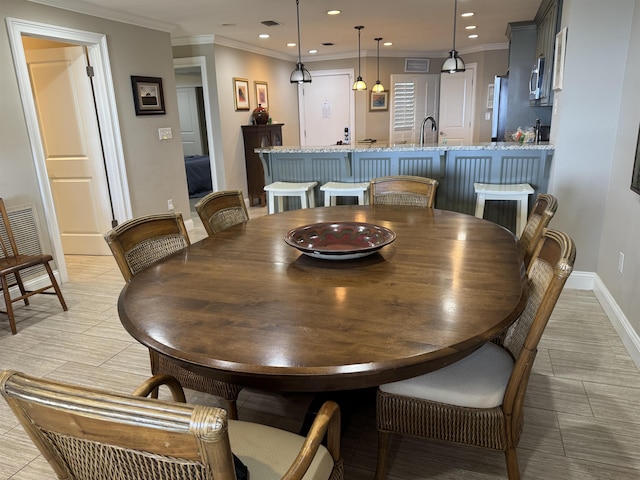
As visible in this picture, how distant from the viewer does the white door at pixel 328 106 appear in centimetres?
802

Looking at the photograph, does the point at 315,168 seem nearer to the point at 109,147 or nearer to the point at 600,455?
the point at 109,147

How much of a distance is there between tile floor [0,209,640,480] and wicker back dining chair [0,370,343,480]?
1059mm

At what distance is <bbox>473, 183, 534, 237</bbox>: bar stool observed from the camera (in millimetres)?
3447

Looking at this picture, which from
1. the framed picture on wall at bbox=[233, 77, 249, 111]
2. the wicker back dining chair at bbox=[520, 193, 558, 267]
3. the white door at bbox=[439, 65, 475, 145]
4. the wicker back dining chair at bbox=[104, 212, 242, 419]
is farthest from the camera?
the white door at bbox=[439, 65, 475, 145]

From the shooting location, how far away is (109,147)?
4.48 meters

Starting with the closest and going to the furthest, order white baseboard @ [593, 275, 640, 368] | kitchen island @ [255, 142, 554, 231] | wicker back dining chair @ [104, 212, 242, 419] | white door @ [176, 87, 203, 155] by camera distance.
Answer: wicker back dining chair @ [104, 212, 242, 419]
white baseboard @ [593, 275, 640, 368]
kitchen island @ [255, 142, 554, 231]
white door @ [176, 87, 203, 155]

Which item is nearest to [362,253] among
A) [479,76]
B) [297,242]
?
[297,242]

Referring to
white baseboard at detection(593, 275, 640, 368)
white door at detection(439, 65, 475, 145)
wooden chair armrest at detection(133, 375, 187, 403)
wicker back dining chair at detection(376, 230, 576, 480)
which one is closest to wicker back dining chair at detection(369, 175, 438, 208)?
white baseboard at detection(593, 275, 640, 368)

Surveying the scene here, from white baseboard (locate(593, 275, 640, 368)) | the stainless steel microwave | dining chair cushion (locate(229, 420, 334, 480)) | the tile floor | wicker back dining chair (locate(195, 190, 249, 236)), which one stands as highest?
the stainless steel microwave

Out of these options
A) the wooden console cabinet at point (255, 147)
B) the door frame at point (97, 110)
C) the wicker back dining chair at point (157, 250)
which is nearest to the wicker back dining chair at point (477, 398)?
the wicker back dining chair at point (157, 250)

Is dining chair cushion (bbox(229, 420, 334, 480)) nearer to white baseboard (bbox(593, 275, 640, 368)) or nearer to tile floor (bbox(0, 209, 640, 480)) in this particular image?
tile floor (bbox(0, 209, 640, 480))

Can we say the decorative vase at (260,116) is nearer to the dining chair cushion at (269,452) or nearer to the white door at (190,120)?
the white door at (190,120)

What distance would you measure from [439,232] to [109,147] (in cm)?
371

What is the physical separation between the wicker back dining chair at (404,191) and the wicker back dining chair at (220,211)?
927mm
